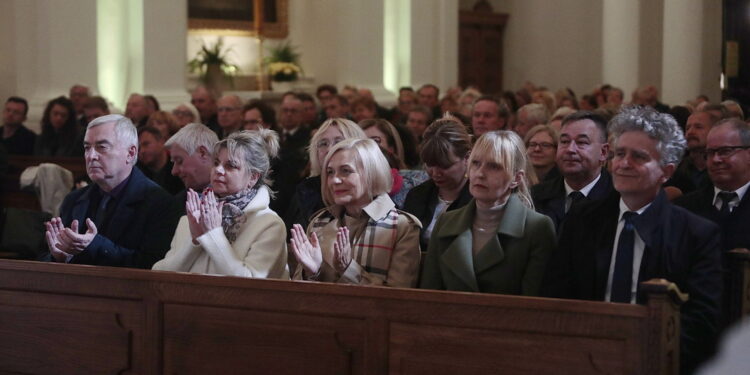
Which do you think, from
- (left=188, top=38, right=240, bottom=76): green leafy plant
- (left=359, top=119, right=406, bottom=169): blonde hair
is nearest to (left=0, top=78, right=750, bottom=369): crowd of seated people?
(left=359, top=119, right=406, bottom=169): blonde hair

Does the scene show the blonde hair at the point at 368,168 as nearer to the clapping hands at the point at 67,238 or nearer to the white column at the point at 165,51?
the clapping hands at the point at 67,238

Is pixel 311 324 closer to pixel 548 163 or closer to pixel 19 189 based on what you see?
pixel 548 163

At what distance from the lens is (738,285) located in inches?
162

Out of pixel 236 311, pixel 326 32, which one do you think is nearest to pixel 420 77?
pixel 326 32

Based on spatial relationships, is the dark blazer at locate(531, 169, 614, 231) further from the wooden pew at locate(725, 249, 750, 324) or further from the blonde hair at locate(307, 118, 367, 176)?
the wooden pew at locate(725, 249, 750, 324)

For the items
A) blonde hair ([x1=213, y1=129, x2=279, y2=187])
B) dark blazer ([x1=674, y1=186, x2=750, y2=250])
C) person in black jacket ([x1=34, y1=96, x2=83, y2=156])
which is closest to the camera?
blonde hair ([x1=213, y1=129, x2=279, y2=187])

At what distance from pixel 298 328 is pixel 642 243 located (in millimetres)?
1276

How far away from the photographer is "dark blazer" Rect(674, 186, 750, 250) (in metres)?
4.96

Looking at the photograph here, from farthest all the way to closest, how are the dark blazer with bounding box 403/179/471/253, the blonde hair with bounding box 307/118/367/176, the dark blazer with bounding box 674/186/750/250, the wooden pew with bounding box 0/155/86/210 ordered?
the wooden pew with bounding box 0/155/86/210 → the blonde hair with bounding box 307/118/367/176 → the dark blazer with bounding box 403/179/471/253 → the dark blazer with bounding box 674/186/750/250

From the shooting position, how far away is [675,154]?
4082 mm

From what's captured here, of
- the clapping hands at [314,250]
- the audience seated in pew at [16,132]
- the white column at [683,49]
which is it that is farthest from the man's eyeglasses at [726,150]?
the white column at [683,49]

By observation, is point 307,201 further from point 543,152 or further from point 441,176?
point 543,152

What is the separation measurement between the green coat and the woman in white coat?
792 mm

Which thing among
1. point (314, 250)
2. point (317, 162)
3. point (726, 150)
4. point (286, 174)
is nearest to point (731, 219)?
point (726, 150)
